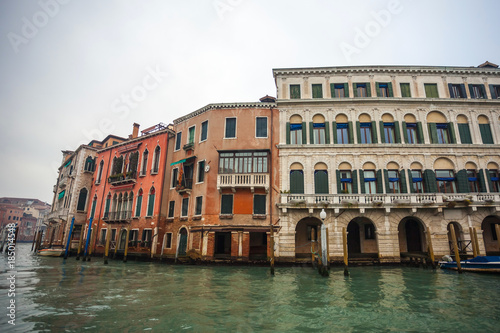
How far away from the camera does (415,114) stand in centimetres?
2264

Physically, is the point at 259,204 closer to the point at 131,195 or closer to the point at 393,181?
the point at 393,181

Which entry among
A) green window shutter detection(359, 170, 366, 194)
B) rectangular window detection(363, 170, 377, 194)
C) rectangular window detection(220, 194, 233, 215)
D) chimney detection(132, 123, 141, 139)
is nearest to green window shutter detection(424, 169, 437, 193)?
rectangular window detection(363, 170, 377, 194)

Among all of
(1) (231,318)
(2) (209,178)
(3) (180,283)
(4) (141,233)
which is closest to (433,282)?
(1) (231,318)

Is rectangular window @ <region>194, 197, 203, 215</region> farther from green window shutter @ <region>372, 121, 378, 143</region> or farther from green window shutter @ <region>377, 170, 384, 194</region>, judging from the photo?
green window shutter @ <region>372, 121, 378, 143</region>

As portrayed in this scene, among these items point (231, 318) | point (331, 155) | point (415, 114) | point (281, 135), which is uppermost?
point (415, 114)

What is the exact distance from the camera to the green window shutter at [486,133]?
22128 millimetres

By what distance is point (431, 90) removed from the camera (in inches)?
910

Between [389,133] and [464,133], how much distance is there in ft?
18.9

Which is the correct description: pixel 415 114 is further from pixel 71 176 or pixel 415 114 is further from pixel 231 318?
pixel 71 176

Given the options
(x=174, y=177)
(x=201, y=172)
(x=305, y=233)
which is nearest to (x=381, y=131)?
(x=305, y=233)

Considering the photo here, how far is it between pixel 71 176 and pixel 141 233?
15801mm

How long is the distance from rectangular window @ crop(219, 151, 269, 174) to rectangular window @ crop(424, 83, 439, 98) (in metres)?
14.2

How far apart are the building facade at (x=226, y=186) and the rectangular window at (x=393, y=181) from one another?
28.3ft

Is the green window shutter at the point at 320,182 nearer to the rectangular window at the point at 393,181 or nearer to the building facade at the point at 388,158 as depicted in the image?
the building facade at the point at 388,158
